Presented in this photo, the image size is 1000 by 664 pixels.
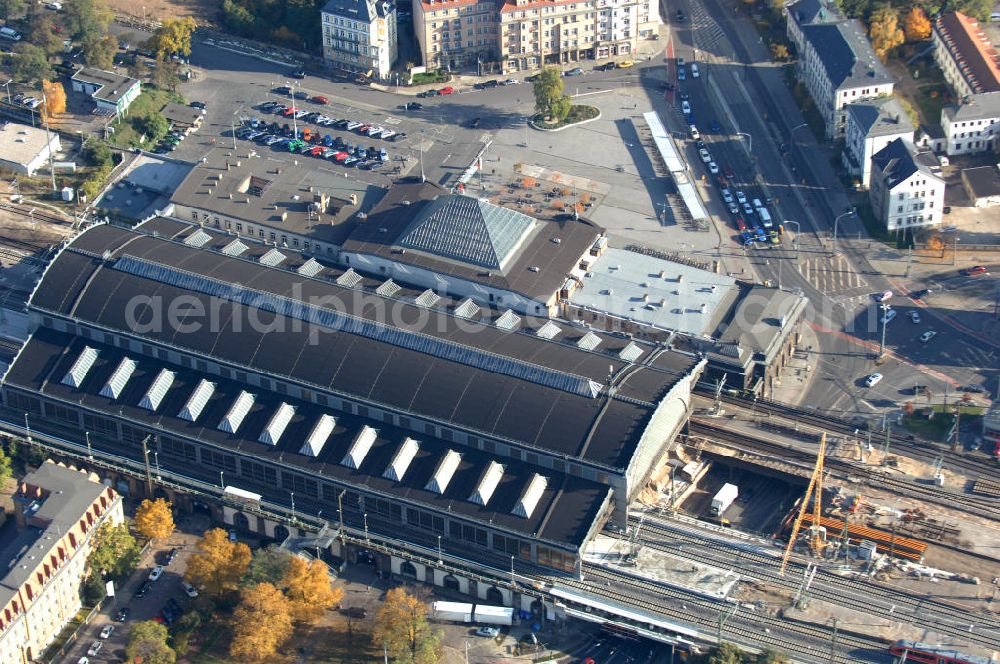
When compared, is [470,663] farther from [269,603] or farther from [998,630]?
[998,630]

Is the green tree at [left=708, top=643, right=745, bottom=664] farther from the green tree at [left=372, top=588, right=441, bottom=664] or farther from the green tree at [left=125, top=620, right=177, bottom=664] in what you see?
the green tree at [left=125, top=620, right=177, bottom=664]

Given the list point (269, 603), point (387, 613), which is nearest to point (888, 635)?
point (387, 613)

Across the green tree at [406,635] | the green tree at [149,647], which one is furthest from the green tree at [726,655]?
the green tree at [149,647]

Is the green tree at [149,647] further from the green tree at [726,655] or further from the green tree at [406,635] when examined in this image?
the green tree at [726,655]

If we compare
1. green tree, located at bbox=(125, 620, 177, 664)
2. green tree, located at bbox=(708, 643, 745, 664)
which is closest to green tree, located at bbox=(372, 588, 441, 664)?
green tree, located at bbox=(125, 620, 177, 664)

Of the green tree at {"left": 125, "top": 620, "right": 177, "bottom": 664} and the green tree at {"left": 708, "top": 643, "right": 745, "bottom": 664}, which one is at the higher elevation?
the green tree at {"left": 125, "top": 620, "right": 177, "bottom": 664}

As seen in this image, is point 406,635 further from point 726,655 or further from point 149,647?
point 726,655
